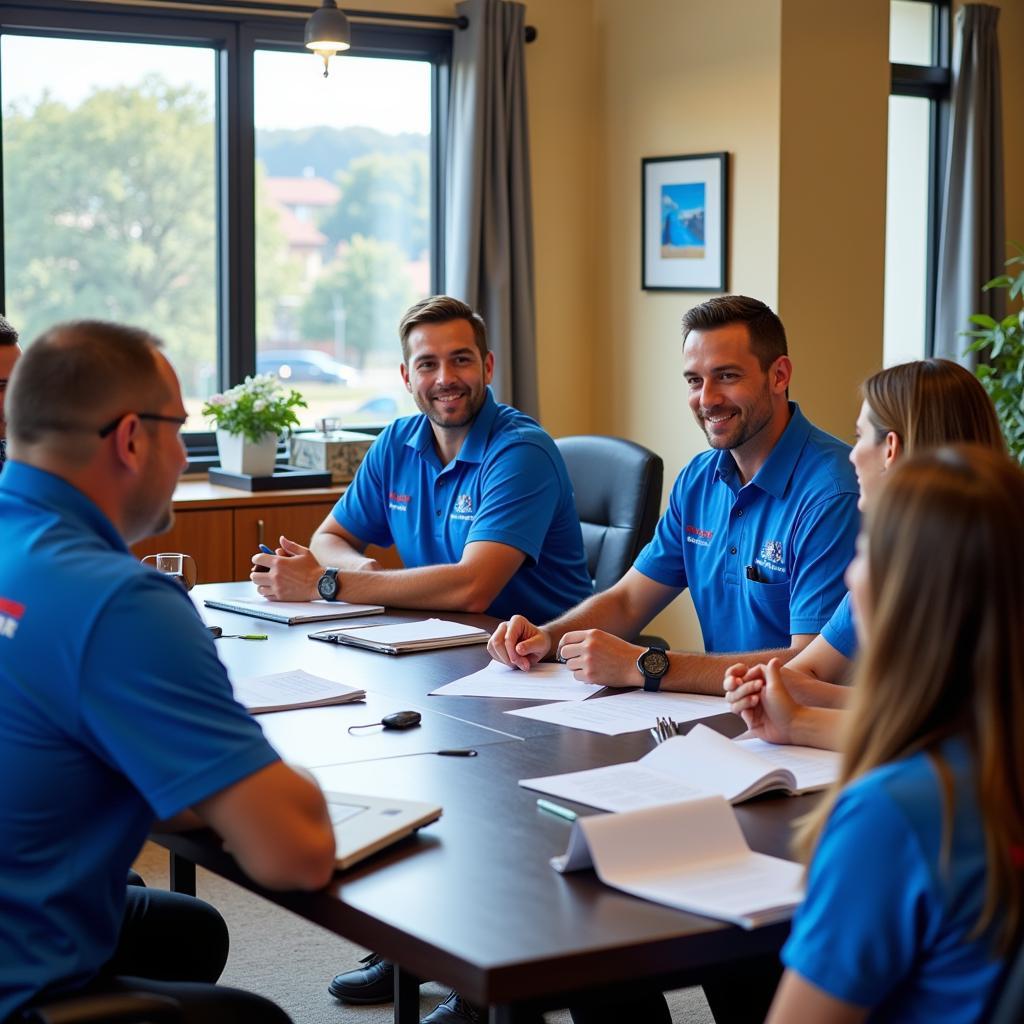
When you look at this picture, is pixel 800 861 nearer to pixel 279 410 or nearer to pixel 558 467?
pixel 558 467

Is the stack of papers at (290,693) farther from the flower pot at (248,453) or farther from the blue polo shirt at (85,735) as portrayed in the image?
the flower pot at (248,453)

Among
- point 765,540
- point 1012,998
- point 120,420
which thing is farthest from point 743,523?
point 1012,998

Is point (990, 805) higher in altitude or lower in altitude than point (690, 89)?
lower

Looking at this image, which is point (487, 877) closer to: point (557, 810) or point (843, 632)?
point (557, 810)

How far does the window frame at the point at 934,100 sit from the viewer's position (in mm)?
5777

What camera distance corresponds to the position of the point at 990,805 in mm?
1171

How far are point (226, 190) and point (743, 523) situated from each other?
2.84m

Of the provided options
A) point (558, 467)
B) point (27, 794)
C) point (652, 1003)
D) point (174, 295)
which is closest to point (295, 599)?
point (558, 467)

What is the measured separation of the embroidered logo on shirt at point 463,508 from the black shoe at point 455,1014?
109 cm

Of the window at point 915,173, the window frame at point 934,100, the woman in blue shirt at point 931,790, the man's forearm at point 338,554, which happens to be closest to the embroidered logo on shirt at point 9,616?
the woman in blue shirt at point 931,790

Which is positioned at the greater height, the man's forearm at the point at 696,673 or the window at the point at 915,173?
the window at the point at 915,173

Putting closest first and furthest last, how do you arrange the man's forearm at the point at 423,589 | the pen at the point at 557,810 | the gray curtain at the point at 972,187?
the pen at the point at 557,810, the man's forearm at the point at 423,589, the gray curtain at the point at 972,187

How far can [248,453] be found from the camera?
4.66 meters

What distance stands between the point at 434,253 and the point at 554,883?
4.18 meters
